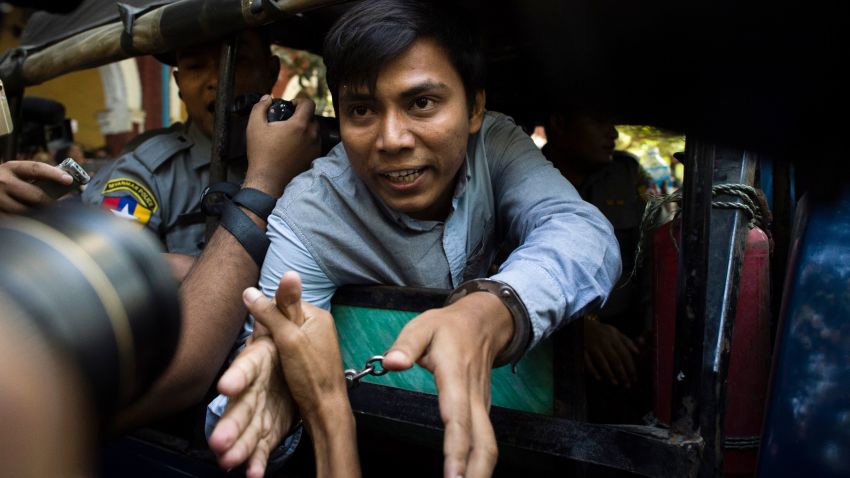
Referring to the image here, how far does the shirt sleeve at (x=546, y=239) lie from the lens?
1.22m

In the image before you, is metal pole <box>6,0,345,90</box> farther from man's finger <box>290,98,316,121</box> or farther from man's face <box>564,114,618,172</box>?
man's face <box>564,114,618,172</box>

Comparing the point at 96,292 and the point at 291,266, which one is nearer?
the point at 96,292

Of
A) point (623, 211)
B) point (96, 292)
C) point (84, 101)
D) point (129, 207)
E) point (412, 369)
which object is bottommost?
point (84, 101)

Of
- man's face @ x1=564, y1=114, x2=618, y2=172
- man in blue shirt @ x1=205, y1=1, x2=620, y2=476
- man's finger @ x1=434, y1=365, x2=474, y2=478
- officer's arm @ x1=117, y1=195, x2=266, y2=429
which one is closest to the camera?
man's finger @ x1=434, y1=365, x2=474, y2=478

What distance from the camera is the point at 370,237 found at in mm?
1672

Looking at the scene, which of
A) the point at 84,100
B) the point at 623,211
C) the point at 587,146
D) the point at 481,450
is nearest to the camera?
the point at 481,450

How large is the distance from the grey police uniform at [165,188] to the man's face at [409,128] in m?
0.90

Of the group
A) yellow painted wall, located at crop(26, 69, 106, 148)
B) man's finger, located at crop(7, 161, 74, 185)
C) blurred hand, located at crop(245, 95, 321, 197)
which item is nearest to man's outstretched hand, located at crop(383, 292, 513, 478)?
blurred hand, located at crop(245, 95, 321, 197)

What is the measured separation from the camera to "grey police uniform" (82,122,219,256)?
232 centimetres

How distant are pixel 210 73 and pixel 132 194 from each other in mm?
502

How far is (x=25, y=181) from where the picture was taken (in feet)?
6.05

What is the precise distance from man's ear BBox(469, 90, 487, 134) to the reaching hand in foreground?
2.56 ft

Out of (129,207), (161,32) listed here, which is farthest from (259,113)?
(129,207)

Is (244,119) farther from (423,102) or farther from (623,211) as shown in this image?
(623,211)
